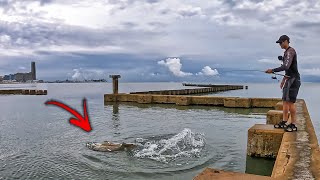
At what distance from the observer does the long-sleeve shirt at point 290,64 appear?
21.6 feet

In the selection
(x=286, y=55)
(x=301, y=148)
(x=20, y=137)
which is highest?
(x=286, y=55)

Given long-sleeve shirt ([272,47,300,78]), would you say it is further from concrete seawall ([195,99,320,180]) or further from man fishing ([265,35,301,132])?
concrete seawall ([195,99,320,180])

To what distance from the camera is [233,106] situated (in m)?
22.9

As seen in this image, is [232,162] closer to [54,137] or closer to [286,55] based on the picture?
[286,55]

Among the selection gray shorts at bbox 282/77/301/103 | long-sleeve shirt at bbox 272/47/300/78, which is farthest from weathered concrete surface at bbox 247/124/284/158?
long-sleeve shirt at bbox 272/47/300/78

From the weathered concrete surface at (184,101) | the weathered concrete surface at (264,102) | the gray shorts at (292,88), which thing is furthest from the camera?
the weathered concrete surface at (184,101)

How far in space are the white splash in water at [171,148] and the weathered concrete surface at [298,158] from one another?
2864 millimetres

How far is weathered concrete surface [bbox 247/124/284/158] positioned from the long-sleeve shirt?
1.46 m

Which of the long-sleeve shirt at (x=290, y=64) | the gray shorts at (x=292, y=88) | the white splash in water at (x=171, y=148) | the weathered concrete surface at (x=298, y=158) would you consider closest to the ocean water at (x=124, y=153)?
the white splash in water at (x=171, y=148)

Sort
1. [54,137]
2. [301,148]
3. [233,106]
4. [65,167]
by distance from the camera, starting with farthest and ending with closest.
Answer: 1. [233,106]
2. [54,137]
3. [65,167]
4. [301,148]

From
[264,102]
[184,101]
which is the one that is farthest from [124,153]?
[264,102]

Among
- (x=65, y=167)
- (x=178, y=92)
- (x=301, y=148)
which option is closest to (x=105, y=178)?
(x=65, y=167)

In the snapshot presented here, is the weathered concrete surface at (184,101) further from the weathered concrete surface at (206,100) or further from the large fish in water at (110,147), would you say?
the large fish in water at (110,147)

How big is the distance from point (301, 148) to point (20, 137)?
991 cm
